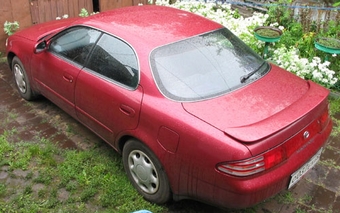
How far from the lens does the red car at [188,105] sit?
2.57m

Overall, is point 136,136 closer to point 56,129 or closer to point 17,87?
point 56,129

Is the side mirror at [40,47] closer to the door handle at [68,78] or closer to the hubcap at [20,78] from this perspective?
the door handle at [68,78]

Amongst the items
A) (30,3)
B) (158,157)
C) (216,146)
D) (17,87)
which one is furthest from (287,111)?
(30,3)

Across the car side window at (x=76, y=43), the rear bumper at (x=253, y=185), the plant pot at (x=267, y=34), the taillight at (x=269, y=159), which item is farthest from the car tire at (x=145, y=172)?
the plant pot at (x=267, y=34)

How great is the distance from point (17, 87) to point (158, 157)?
3.12 m

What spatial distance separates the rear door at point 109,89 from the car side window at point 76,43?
0.14 metres

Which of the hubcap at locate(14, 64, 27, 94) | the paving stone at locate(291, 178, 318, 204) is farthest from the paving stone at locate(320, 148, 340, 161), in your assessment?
the hubcap at locate(14, 64, 27, 94)

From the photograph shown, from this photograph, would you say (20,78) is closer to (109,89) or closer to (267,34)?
(109,89)

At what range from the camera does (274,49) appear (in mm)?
5867

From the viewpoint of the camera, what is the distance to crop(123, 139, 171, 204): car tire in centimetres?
303

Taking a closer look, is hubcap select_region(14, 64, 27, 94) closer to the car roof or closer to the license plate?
the car roof

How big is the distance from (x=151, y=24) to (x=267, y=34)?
272 cm

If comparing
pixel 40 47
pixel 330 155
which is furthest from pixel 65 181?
pixel 330 155

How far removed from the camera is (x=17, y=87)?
5074 mm
